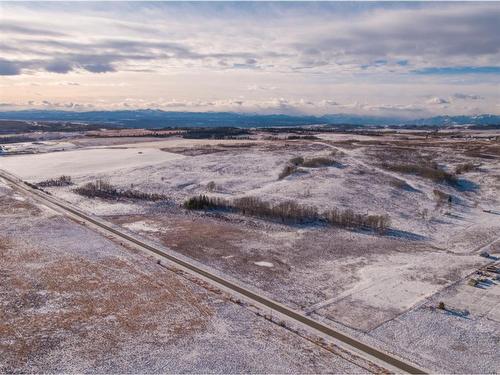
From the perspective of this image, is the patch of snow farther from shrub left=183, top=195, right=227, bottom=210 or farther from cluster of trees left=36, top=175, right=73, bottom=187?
cluster of trees left=36, top=175, right=73, bottom=187

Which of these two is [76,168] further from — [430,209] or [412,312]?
[412,312]

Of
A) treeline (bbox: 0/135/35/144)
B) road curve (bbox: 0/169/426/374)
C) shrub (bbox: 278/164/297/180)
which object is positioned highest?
treeline (bbox: 0/135/35/144)

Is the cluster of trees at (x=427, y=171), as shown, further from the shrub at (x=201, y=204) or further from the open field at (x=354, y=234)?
the shrub at (x=201, y=204)

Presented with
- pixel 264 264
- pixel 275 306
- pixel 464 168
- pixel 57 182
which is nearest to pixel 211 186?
pixel 57 182

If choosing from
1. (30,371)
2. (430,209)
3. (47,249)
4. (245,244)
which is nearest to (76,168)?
(47,249)

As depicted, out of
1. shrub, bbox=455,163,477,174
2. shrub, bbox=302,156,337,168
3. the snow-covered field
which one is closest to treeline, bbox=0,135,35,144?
the snow-covered field

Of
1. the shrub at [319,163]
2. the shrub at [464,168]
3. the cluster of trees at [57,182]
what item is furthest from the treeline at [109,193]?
the shrub at [464,168]
